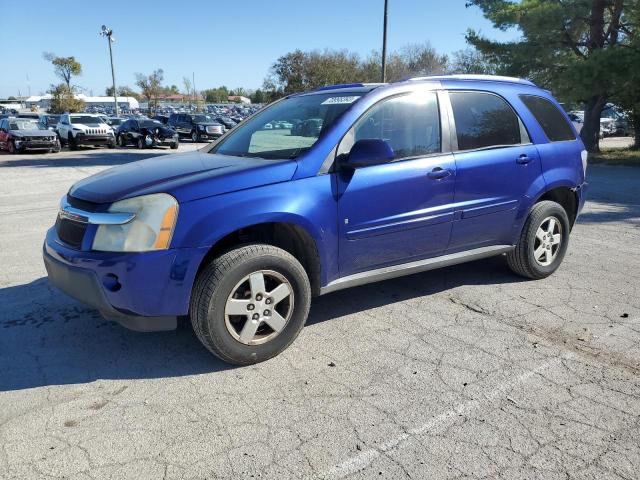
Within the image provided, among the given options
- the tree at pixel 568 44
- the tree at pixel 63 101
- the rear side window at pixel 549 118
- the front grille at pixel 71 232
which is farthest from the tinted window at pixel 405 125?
the tree at pixel 63 101

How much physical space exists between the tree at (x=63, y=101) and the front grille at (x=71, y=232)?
65.6 meters

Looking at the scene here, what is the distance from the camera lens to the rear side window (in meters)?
4.84

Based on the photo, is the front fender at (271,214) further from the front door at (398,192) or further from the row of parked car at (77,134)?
the row of parked car at (77,134)

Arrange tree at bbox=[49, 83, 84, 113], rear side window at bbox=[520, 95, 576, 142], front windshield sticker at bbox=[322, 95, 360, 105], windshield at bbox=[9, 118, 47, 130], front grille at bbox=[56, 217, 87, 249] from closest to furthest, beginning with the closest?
front grille at bbox=[56, 217, 87, 249]
front windshield sticker at bbox=[322, 95, 360, 105]
rear side window at bbox=[520, 95, 576, 142]
windshield at bbox=[9, 118, 47, 130]
tree at bbox=[49, 83, 84, 113]

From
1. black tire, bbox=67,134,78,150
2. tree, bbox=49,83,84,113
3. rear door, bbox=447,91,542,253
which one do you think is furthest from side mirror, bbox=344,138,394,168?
tree, bbox=49,83,84,113

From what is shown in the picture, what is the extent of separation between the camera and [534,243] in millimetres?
4820

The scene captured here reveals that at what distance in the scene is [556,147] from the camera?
15.9 feet

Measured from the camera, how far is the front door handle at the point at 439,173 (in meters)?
3.98

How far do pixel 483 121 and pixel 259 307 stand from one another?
2.52 m

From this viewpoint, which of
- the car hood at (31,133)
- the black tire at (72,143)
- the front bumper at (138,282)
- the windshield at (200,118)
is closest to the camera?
the front bumper at (138,282)

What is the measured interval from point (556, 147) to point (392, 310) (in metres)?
2.23

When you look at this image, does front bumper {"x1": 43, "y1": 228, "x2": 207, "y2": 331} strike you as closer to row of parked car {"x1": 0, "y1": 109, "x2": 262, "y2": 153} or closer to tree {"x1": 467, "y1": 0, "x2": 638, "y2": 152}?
tree {"x1": 467, "y1": 0, "x2": 638, "y2": 152}

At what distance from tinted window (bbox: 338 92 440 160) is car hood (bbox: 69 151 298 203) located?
0.66 meters

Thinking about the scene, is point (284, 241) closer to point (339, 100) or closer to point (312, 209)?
point (312, 209)
